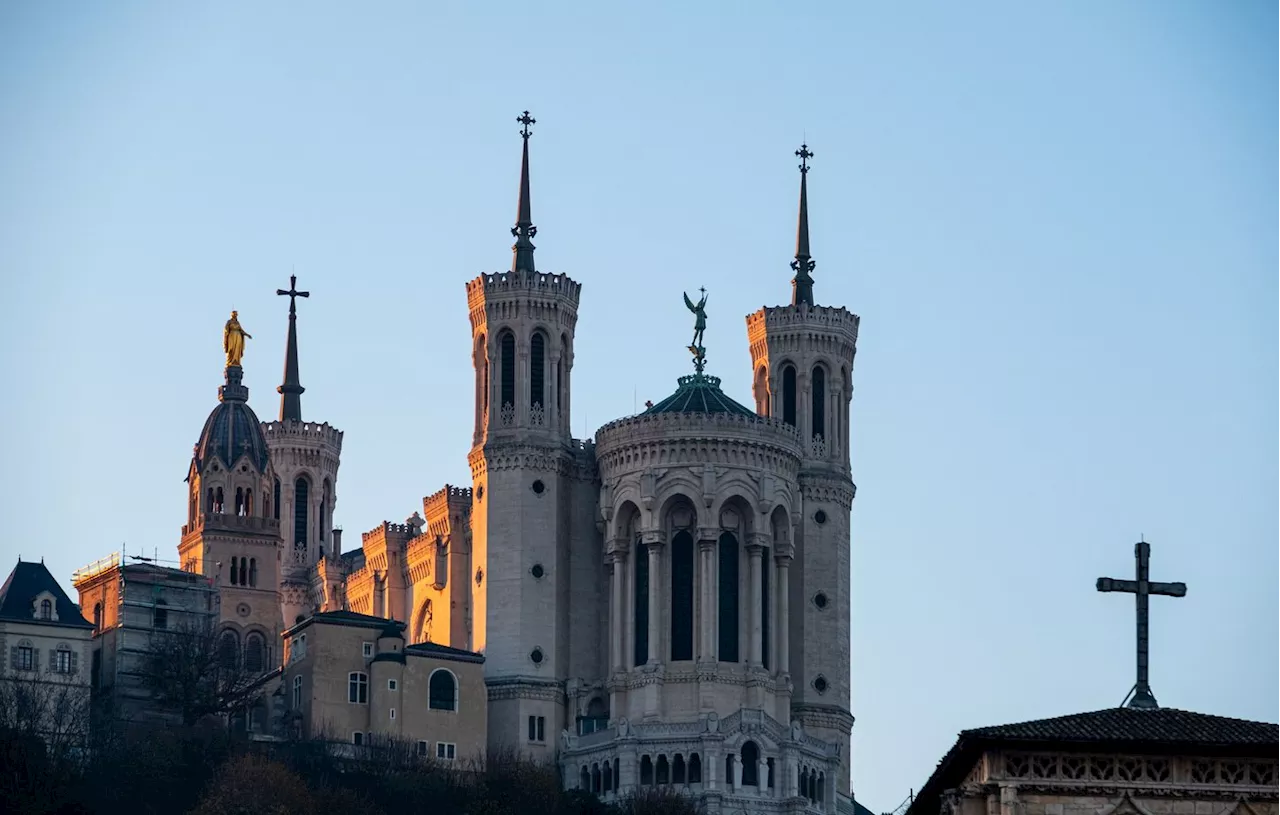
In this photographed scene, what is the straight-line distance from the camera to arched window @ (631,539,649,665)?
143 m

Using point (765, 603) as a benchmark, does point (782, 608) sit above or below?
below

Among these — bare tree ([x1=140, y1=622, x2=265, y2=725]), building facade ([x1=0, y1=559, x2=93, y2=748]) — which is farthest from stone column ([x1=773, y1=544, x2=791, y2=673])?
building facade ([x1=0, y1=559, x2=93, y2=748])

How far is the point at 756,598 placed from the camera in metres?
142

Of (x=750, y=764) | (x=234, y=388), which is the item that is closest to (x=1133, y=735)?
(x=750, y=764)

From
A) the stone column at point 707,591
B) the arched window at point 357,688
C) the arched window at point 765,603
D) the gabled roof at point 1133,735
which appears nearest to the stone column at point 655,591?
the stone column at point 707,591

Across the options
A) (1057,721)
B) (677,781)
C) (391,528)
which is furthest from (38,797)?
(1057,721)

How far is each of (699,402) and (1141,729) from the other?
93.5 m

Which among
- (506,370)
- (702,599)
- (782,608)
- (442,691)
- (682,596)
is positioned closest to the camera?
(702,599)

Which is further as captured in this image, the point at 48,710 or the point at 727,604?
the point at 727,604

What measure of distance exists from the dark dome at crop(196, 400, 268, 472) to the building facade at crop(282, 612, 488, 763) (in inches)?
649

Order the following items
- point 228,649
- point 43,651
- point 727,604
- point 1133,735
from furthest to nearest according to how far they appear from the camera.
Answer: point 228,649, point 727,604, point 43,651, point 1133,735

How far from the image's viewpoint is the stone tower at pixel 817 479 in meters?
149

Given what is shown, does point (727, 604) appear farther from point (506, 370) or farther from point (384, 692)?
point (506, 370)

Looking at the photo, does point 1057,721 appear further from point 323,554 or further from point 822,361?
point 323,554
